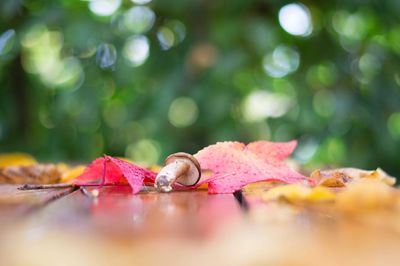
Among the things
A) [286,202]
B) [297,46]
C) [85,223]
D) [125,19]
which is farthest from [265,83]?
[85,223]

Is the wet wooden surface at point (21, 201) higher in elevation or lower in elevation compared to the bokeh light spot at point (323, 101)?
lower

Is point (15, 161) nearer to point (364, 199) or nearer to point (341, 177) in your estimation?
point (341, 177)

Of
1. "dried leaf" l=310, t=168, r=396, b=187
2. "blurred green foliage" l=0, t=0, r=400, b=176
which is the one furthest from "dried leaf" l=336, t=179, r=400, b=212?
"blurred green foliage" l=0, t=0, r=400, b=176

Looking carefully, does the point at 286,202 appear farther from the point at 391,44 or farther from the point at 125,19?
the point at 391,44

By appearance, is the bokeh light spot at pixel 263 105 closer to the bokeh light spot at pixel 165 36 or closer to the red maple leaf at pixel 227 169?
the bokeh light spot at pixel 165 36

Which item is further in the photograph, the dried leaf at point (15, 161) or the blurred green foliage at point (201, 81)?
the blurred green foliage at point (201, 81)

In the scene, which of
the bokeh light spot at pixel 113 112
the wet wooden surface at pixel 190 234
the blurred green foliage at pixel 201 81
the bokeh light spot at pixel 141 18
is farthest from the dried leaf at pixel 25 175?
the bokeh light spot at pixel 113 112

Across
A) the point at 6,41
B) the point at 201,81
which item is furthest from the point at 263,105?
the point at 6,41

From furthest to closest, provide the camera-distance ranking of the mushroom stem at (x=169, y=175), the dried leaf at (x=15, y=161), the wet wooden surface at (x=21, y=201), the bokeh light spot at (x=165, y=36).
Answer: the bokeh light spot at (x=165, y=36) < the dried leaf at (x=15, y=161) < the mushroom stem at (x=169, y=175) < the wet wooden surface at (x=21, y=201)
